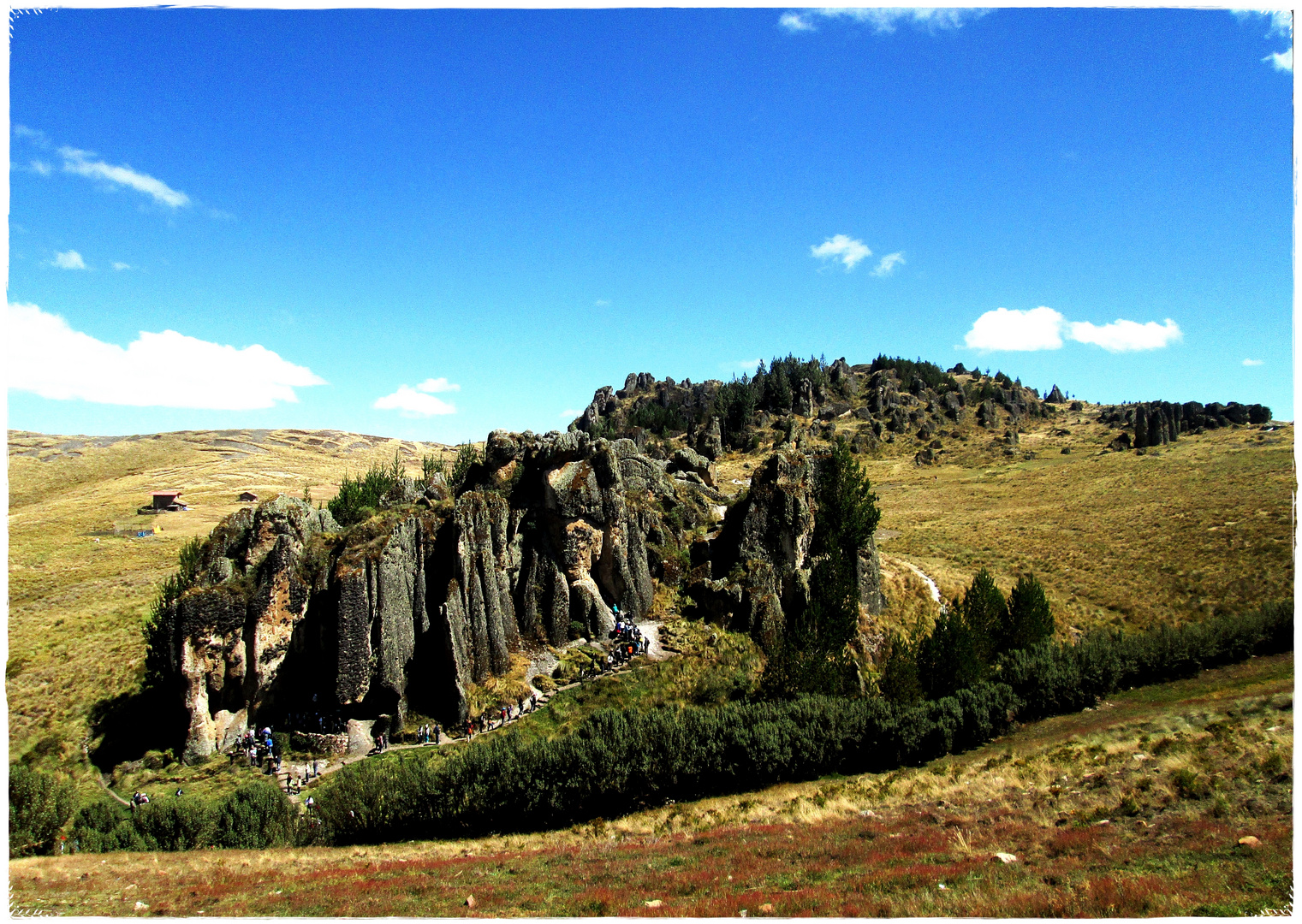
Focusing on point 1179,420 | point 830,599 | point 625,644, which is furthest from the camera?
point 1179,420

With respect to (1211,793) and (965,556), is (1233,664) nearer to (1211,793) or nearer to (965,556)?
(1211,793)

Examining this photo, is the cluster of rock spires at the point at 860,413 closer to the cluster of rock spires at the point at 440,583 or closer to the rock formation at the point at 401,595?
the cluster of rock spires at the point at 440,583

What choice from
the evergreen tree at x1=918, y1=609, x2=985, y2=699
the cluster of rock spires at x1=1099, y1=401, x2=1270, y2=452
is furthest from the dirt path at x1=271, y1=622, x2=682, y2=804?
the cluster of rock spires at x1=1099, y1=401, x2=1270, y2=452

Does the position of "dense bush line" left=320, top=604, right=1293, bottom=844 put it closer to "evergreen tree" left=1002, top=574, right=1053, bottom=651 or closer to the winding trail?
"evergreen tree" left=1002, top=574, right=1053, bottom=651

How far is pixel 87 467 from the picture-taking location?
184125mm

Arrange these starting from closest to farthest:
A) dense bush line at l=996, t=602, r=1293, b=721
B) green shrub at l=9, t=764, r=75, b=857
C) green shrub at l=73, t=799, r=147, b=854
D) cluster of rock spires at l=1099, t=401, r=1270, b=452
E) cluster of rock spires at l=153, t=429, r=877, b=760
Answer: green shrub at l=9, t=764, r=75, b=857 → green shrub at l=73, t=799, r=147, b=854 → cluster of rock spires at l=153, t=429, r=877, b=760 → dense bush line at l=996, t=602, r=1293, b=721 → cluster of rock spires at l=1099, t=401, r=1270, b=452

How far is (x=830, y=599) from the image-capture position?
42.3 meters

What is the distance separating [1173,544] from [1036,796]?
172 ft

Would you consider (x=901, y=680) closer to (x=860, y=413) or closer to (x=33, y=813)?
(x=33, y=813)

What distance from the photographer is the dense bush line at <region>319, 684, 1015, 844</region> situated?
27.5 m

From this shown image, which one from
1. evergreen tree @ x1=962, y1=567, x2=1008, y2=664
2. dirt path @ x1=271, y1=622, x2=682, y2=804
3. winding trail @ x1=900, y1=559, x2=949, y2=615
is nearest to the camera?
dirt path @ x1=271, y1=622, x2=682, y2=804

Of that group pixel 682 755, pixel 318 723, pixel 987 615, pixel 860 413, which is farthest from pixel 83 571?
pixel 860 413

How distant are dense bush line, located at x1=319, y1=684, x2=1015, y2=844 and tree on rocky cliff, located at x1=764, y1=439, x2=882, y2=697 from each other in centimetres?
250

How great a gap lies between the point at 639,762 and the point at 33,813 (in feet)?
74.2
